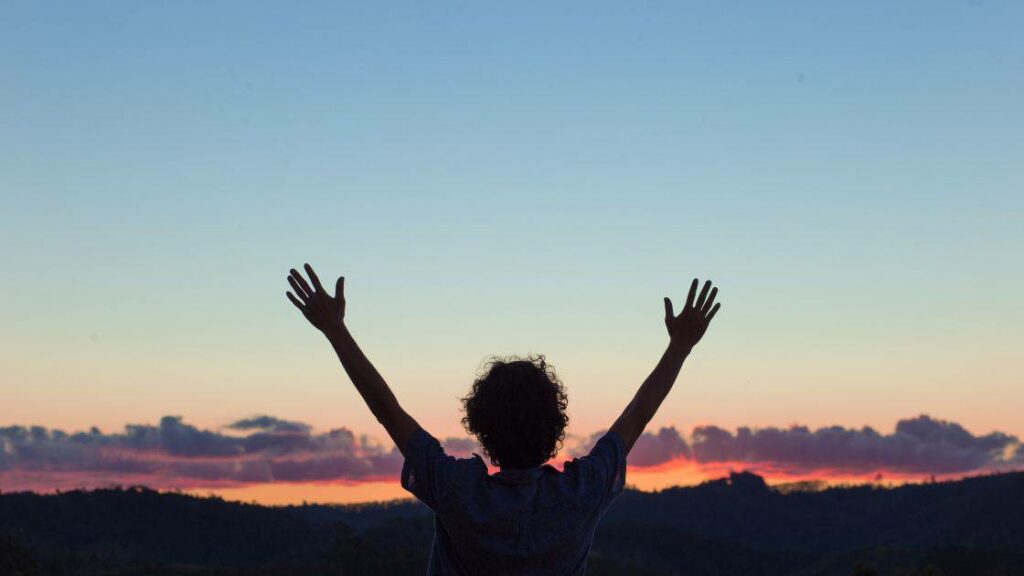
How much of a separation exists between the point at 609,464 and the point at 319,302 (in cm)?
143

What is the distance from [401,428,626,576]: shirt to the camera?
Answer: 3.92m

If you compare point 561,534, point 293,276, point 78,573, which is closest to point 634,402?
point 561,534

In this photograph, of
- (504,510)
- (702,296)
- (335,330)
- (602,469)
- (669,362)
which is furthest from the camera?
(702,296)

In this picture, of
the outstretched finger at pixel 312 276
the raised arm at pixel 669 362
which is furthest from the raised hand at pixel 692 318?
the outstretched finger at pixel 312 276

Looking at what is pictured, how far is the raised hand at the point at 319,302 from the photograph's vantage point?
14.6 feet

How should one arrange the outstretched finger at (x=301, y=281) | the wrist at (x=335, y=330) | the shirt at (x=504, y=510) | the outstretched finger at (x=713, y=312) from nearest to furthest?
the shirt at (x=504, y=510) → the wrist at (x=335, y=330) → the outstretched finger at (x=301, y=281) → the outstretched finger at (x=713, y=312)

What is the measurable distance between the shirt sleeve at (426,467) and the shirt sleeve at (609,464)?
572mm

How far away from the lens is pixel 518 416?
4.20m

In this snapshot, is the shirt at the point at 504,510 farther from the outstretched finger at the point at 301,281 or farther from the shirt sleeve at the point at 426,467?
the outstretched finger at the point at 301,281

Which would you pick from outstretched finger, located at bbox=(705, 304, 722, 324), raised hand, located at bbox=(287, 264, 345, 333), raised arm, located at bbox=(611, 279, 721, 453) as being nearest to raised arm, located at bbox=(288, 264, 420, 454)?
raised hand, located at bbox=(287, 264, 345, 333)

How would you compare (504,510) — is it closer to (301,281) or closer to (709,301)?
(301,281)

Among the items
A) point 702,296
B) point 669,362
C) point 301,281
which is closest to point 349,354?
point 301,281

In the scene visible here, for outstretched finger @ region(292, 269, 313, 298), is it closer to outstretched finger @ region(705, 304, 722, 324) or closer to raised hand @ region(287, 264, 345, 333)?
raised hand @ region(287, 264, 345, 333)

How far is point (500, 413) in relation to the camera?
Result: 4.23 meters
